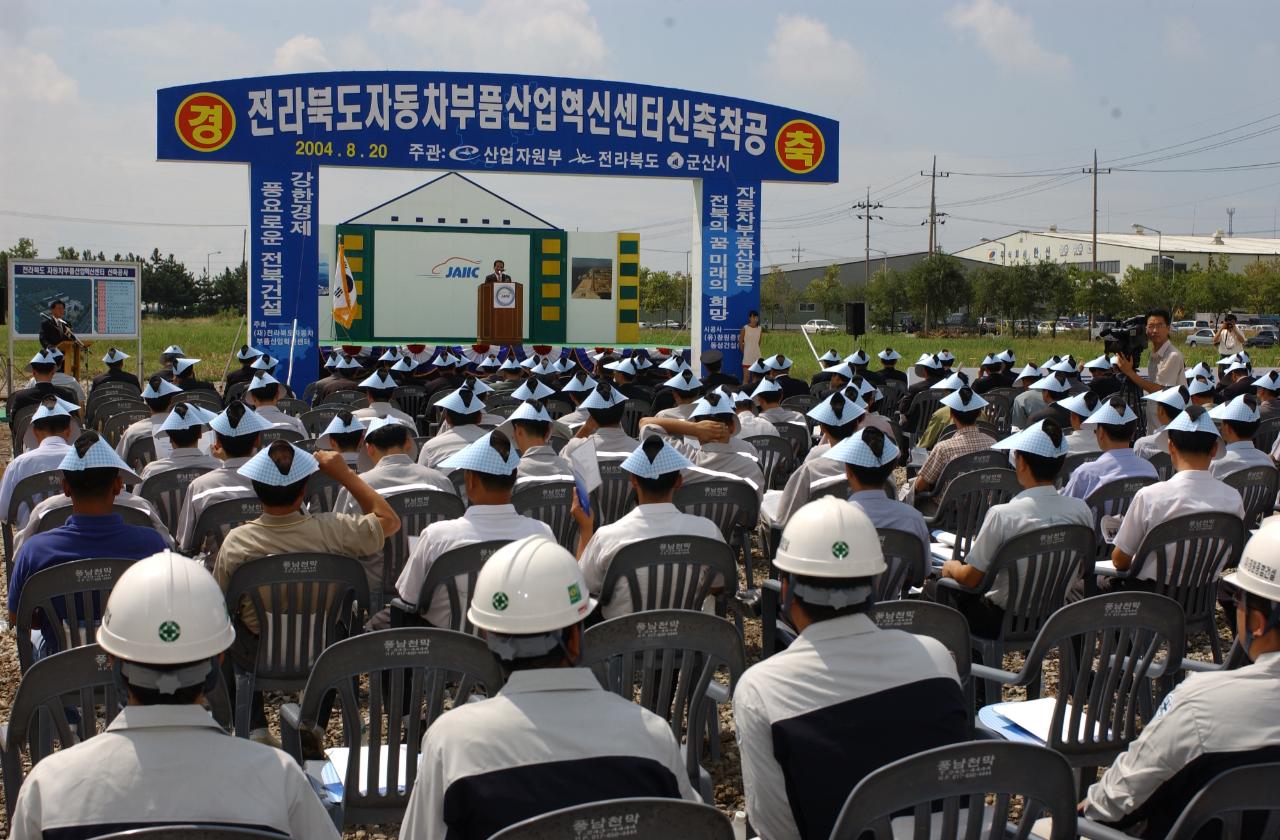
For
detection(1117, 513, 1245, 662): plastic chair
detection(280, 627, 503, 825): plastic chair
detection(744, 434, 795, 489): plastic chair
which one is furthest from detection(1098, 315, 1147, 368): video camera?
detection(280, 627, 503, 825): plastic chair

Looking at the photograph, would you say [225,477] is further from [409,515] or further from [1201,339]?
[1201,339]

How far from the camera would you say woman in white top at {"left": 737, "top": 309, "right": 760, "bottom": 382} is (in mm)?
18364

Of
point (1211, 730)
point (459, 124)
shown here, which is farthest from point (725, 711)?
point (459, 124)

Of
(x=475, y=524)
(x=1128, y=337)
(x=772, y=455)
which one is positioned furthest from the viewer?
(x=1128, y=337)

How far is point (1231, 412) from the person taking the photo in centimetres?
705

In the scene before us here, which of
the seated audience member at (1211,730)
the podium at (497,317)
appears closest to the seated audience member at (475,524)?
the seated audience member at (1211,730)

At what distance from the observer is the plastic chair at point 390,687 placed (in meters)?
3.08

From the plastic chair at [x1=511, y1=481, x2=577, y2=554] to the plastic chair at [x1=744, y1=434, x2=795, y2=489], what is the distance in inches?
104

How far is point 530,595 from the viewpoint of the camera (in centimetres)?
248

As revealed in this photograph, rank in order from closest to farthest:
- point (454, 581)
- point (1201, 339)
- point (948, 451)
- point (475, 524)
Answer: point (454, 581), point (475, 524), point (948, 451), point (1201, 339)

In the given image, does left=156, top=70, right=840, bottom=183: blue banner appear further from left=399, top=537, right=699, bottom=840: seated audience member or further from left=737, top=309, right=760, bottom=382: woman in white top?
left=399, top=537, right=699, bottom=840: seated audience member

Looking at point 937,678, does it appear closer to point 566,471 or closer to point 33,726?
point 33,726

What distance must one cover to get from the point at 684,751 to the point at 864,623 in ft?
3.38

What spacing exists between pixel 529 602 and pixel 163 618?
0.72 metres
